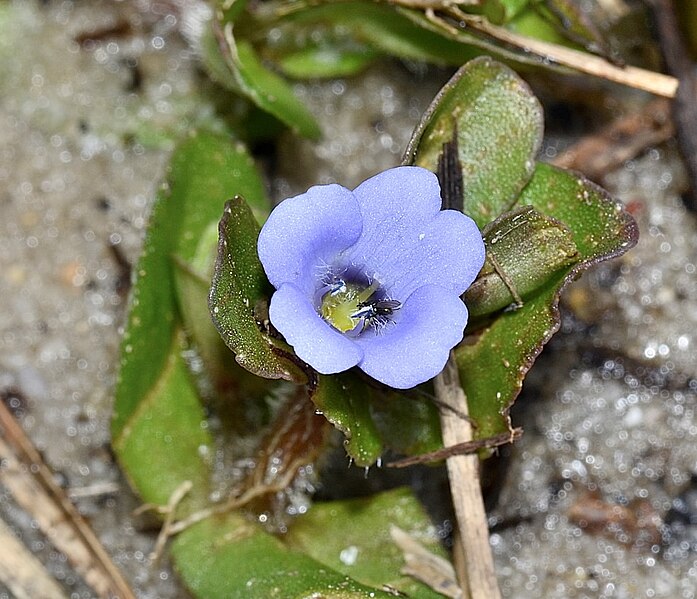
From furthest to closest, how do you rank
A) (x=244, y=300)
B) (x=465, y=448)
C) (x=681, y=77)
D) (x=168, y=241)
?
1. (x=681, y=77)
2. (x=168, y=241)
3. (x=465, y=448)
4. (x=244, y=300)

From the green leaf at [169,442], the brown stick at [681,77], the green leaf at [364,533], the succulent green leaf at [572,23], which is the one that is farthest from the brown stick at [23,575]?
the brown stick at [681,77]

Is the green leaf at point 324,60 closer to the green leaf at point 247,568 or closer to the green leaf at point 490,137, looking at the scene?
the green leaf at point 490,137

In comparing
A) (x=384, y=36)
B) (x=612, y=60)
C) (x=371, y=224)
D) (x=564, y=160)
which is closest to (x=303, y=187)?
(x=384, y=36)

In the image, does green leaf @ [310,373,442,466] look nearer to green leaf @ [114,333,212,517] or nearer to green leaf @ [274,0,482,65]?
green leaf @ [114,333,212,517]

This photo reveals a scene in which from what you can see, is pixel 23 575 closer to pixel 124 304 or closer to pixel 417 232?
pixel 124 304

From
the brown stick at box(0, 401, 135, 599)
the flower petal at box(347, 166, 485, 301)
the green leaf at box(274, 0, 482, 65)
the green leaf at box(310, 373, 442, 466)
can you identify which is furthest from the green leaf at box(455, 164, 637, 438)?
the brown stick at box(0, 401, 135, 599)

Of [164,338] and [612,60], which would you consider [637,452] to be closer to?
[612,60]

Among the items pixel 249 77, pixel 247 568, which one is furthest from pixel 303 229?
pixel 249 77

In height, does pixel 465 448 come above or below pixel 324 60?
below
